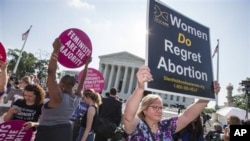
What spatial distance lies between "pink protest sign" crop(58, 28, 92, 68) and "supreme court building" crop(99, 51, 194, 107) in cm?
7566

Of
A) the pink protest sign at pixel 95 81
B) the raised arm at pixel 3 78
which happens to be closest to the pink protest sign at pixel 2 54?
the raised arm at pixel 3 78

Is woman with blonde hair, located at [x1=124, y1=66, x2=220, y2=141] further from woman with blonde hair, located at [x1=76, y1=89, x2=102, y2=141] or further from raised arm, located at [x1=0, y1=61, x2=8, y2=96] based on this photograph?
woman with blonde hair, located at [x1=76, y1=89, x2=102, y2=141]

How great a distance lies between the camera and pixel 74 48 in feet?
14.8

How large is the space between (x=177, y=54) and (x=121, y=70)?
8020 cm

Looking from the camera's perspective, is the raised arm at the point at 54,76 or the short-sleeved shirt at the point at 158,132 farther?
the raised arm at the point at 54,76

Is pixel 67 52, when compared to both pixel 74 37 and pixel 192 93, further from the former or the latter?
pixel 192 93

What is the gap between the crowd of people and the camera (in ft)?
9.06

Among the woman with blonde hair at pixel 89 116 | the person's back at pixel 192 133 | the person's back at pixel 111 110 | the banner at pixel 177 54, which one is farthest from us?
the person's back at pixel 111 110

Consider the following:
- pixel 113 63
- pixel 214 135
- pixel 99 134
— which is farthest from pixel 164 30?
pixel 113 63

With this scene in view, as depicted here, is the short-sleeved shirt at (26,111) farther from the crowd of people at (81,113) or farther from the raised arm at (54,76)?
the raised arm at (54,76)

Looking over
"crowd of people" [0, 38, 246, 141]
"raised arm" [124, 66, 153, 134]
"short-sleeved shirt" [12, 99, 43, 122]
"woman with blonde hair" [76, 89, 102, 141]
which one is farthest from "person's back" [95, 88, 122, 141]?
"raised arm" [124, 66, 153, 134]

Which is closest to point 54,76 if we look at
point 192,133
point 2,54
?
point 2,54

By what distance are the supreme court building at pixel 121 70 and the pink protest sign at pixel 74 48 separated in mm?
75661

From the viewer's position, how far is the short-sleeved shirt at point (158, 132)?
277 centimetres
